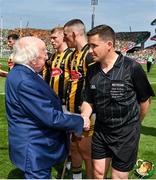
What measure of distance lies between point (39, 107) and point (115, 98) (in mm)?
1005

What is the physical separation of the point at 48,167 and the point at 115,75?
1141 millimetres

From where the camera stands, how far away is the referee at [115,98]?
→ 4.33m

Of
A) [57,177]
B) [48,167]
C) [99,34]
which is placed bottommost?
[57,177]

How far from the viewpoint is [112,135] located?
175 inches

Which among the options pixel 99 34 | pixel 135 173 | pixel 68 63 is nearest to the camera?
pixel 99 34

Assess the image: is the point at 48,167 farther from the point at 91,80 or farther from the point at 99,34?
the point at 99,34

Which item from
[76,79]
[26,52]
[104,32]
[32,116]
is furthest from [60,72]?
[32,116]

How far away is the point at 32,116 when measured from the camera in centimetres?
369

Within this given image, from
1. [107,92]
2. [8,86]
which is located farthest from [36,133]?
[107,92]

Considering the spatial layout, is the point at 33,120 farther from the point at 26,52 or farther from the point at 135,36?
the point at 135,36

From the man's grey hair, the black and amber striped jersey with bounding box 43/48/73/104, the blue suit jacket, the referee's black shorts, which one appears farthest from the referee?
the black and amber striped jersey with bounding box 43/48/73/104

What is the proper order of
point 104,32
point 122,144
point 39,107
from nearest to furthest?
1. point 39,107
2. point 104,32
3. point 122,144

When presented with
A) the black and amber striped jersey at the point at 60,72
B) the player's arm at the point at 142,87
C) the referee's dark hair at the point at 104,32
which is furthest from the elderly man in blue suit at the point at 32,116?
the black and amber striped jersey at the point at 60,72

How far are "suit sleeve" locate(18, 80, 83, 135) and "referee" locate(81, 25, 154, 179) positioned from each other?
79cm
